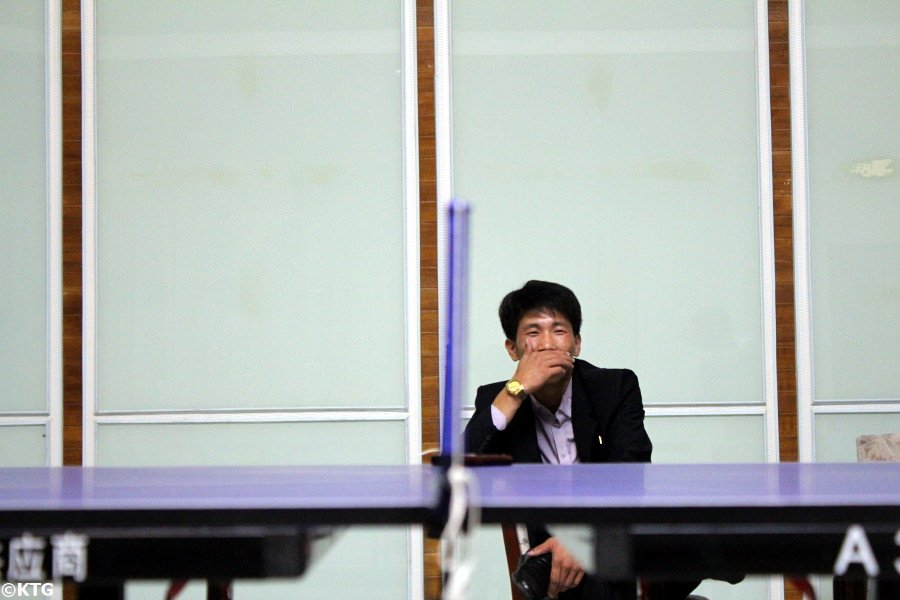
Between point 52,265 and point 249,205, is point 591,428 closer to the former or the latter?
point 249,205

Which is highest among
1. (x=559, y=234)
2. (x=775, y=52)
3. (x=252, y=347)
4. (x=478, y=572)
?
(x=775, y=52)

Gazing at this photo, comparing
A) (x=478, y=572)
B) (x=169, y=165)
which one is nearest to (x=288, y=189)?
(x=169, y=165)

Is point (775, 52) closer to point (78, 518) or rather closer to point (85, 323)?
point (85, 323)

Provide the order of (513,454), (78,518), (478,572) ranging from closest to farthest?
(78,518) → (513,454) → (478,572)

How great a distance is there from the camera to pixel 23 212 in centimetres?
493

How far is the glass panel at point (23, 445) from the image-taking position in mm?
4891

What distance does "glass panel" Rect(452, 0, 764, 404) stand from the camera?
492 cm

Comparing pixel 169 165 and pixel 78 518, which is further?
pixel 169 165

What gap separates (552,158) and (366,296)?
1.01m

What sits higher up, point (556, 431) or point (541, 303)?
point (541, 303)

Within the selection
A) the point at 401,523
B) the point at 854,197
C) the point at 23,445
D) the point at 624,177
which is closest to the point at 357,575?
the point at 23,445

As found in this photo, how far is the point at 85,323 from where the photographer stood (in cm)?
491

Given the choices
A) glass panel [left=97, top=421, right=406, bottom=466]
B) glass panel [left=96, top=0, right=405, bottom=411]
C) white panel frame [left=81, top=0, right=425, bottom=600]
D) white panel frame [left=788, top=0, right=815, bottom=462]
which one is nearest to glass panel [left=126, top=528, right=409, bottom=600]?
white panel frame [left=81, top=0, right=425, bottom=600]

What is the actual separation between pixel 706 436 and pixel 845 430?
60 cm
